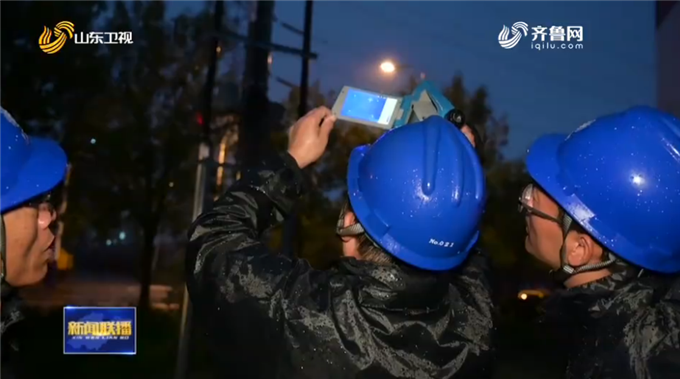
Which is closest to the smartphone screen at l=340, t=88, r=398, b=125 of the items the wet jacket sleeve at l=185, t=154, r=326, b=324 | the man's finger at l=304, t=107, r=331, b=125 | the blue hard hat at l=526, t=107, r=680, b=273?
the man's finger at l=304, t=107, r=331, b=125

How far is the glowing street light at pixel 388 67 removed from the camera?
1901mm

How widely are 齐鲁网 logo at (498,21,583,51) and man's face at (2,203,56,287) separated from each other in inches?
49.9

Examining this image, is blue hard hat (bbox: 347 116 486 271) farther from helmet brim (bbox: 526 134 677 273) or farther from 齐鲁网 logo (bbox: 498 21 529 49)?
齐鲁网 logo (bbox: 498 21 529 49)

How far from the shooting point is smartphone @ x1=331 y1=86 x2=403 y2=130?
1382mm

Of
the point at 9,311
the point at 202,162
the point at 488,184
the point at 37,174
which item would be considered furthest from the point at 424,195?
the point at 202,162

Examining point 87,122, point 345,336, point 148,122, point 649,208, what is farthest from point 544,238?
point 87,122

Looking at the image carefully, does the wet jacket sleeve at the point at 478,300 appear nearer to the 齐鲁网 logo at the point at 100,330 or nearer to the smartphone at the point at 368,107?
the smartphone at the point at 368,107

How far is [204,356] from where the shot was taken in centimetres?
196

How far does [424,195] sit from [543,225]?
10.3 inches

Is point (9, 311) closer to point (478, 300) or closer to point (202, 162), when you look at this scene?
point (478, 300)

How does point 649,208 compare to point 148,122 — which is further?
point 148,122

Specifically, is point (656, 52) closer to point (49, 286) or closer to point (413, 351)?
point (413, 351)

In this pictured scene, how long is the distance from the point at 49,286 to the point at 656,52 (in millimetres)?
1833

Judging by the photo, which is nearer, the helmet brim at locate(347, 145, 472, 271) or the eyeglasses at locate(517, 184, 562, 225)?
the helmet brim at locate(347, 145, 472, 271)
